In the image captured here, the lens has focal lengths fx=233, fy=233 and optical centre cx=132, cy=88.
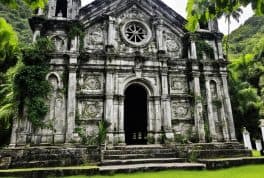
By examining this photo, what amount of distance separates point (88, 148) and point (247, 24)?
46305mm

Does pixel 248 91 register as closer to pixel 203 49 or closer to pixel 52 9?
pixel 203 49

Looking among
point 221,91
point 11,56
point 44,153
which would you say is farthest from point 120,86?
point 11,56

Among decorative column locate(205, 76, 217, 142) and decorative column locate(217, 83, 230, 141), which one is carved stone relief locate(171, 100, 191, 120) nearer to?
decorative column locate(205, 76, 217, 142)

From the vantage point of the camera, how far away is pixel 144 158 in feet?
35.3

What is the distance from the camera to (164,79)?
14.1m

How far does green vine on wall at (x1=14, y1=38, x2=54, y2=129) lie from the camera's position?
11703 millimetres

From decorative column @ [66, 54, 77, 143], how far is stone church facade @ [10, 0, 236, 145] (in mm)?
50

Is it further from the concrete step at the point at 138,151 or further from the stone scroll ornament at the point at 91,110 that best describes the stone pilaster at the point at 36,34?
the concrete step at the point at 138,151

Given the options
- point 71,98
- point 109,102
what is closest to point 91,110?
point 109,102

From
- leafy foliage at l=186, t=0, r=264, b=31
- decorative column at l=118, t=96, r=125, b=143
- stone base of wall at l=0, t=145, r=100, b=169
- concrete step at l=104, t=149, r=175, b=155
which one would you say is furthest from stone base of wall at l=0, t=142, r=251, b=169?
leafy foliage at l=186, t=0, r=264, b=31

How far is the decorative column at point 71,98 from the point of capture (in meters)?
12.0

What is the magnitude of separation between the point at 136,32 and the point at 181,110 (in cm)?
571

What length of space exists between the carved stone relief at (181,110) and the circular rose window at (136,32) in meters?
4.34

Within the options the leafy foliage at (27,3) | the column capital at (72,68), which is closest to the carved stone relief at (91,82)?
the column capital at (72,68)
